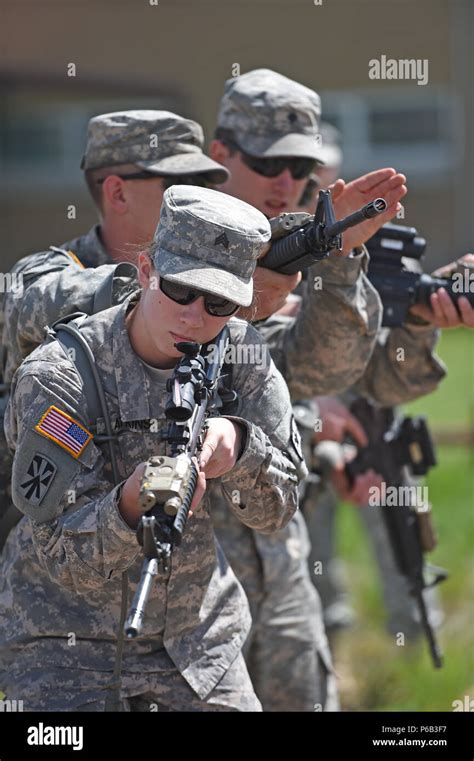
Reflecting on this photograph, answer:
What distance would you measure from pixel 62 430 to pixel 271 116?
2.27 meters

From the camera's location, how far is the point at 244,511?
12.3 feet

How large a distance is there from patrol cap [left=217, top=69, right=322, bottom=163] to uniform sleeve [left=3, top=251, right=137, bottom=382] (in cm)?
126

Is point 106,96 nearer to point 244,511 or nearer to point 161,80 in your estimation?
point 161,80

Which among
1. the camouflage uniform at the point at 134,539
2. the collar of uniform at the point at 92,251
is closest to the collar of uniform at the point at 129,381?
the camouflage uniform at the point at 134,539

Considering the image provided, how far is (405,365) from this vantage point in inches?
221

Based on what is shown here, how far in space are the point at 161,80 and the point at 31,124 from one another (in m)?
3.27

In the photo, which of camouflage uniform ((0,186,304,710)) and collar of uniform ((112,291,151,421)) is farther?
collar of uniform ((112,291,151,421))

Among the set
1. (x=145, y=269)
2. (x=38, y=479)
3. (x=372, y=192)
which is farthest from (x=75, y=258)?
(x=38, y=479)

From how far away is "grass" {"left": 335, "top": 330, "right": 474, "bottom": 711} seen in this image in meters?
7.70

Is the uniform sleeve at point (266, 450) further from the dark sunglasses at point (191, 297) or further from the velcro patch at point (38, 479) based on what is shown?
the velcro patch at point (38, 479)

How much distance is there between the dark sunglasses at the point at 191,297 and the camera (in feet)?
11.4

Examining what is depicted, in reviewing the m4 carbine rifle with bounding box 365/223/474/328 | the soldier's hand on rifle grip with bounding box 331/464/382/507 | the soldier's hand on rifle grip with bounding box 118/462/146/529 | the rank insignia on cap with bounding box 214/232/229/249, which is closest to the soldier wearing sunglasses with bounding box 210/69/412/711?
the m4 carbine rifle with bounding box 365/223/474/328

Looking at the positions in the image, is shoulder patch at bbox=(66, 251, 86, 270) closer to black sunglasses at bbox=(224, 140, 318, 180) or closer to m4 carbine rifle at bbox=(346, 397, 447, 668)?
black sunglasses at bbox=(224, 140, 318, 180)
